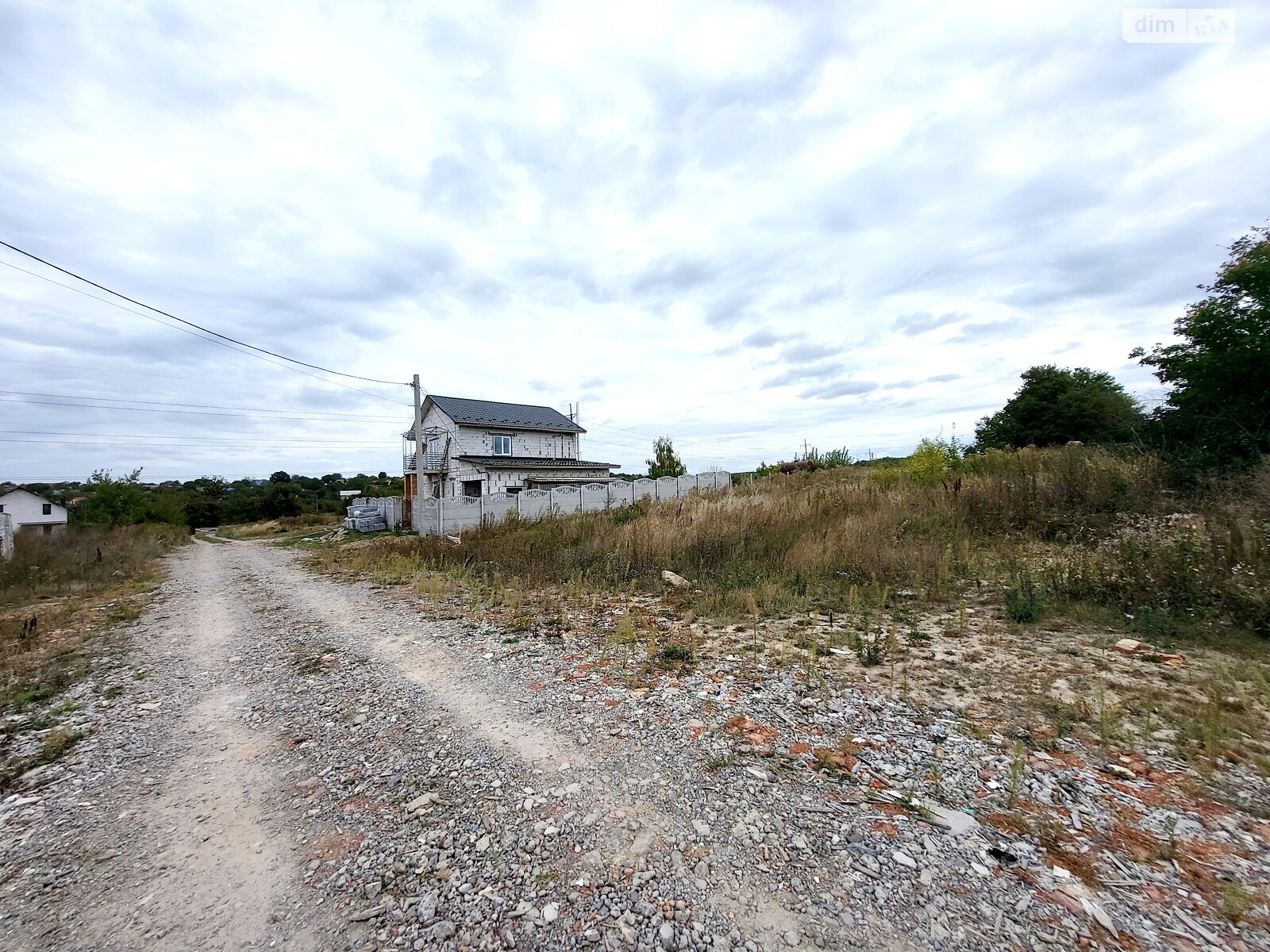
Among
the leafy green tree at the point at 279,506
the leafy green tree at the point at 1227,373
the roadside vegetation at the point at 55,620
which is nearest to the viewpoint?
the roadside vegetation at the point at 55,620

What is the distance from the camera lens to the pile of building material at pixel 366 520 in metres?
27.9

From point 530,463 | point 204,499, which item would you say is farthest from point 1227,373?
point 204,499

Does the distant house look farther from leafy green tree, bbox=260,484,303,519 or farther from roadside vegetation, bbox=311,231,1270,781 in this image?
roadside vegetation, bbox=311,231,1270,781

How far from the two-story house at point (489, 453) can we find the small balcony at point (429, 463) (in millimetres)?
52

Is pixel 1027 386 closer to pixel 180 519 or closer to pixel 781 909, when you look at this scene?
pixel 781 909

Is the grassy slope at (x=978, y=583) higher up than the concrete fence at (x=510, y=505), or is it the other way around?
the concrete fence at (x=510, y=505)

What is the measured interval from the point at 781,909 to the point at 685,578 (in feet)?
19.3

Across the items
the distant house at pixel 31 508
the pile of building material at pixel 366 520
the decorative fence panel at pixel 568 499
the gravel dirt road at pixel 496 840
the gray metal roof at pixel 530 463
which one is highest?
the gray metal roof at pixel 530 463

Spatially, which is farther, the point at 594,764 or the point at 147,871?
the point at 594,764

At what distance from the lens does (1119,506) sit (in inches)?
302

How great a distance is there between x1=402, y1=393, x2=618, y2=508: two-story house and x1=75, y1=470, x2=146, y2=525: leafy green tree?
53.0ft

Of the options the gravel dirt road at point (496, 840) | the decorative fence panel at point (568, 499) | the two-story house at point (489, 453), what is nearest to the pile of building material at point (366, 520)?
the two-story house at point (489, 453)

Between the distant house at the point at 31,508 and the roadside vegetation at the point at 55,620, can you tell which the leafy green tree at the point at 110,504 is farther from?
the roadside vegetation at the point at 55,620

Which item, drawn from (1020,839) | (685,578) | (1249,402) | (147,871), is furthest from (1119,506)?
(147,871)
